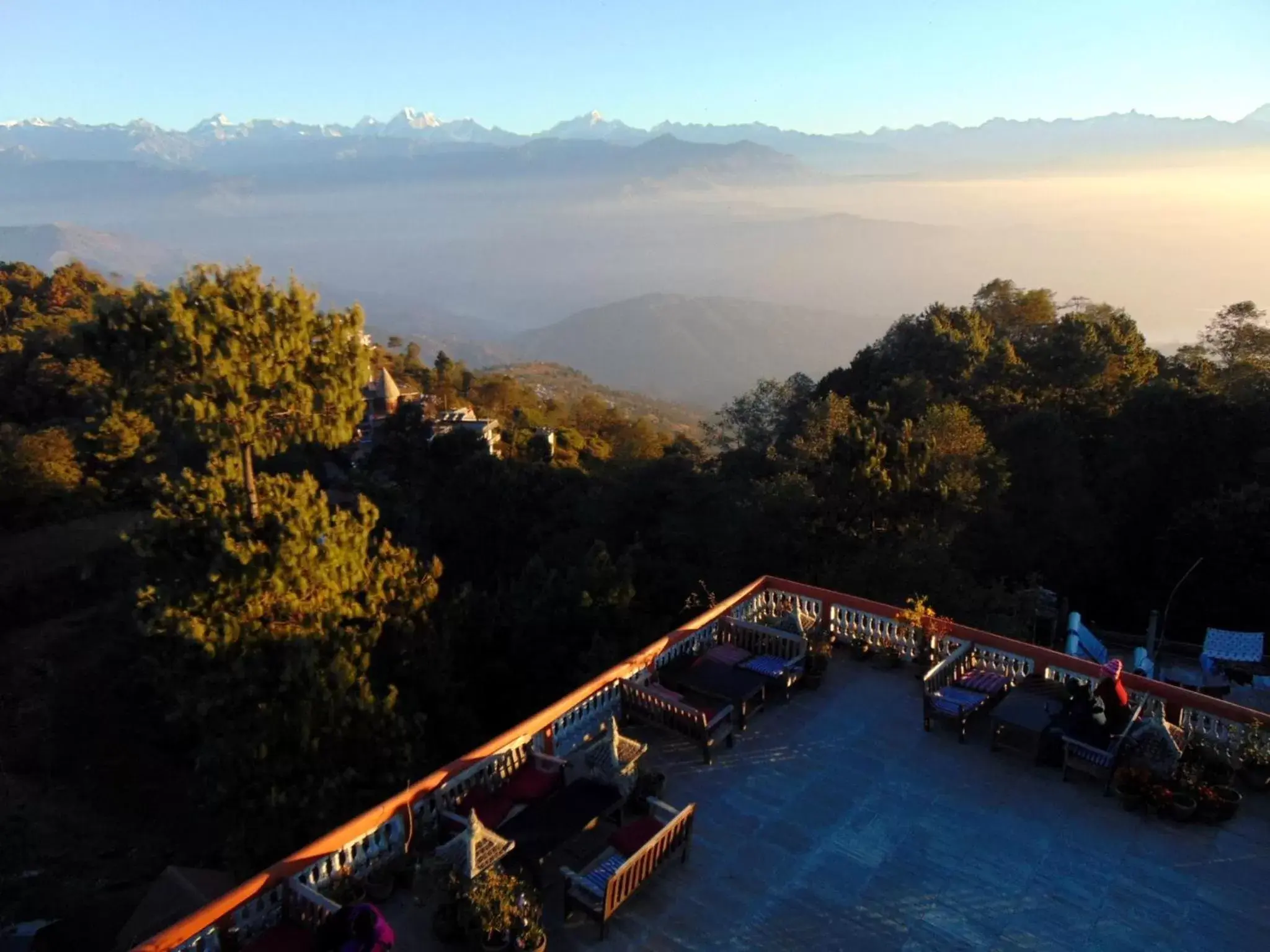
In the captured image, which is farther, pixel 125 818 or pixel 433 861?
pixel 125 818

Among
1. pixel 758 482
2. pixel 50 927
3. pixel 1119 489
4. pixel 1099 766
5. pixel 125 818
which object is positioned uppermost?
pixel 1099 766

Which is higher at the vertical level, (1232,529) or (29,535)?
(1232,529)

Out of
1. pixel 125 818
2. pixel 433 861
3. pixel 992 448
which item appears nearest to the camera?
pixel 433 861

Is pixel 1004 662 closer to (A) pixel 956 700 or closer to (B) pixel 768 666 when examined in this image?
(A) pixel 956 700

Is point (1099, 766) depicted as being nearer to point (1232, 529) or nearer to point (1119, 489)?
point (1232, 529)

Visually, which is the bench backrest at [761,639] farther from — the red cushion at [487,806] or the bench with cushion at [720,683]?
the red cushion at [487,806]

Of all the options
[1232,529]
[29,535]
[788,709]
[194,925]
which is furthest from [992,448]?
[29,535]

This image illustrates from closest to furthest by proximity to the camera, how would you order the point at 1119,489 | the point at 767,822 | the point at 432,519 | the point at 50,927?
the point at 767,822, the point at 50,927, the point at 1119,489, the point at 432,519
